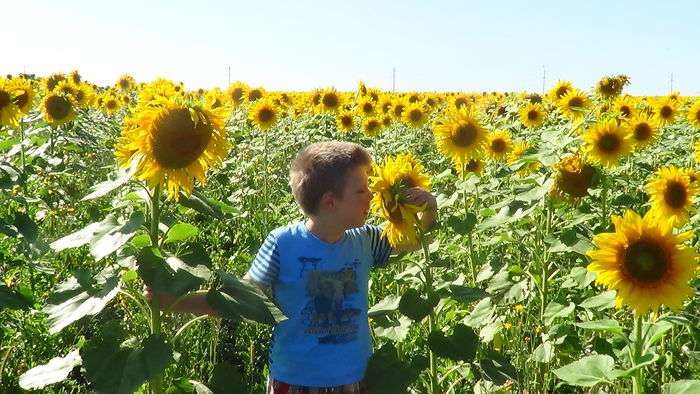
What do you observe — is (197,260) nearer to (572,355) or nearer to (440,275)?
(572,355)

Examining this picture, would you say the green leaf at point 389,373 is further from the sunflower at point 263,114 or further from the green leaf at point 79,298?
the sunflower at point 263,114

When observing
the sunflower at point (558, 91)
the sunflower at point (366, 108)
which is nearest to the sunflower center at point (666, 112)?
the sunflower at point (558, 91)

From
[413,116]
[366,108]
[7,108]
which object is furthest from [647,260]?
[366,108]

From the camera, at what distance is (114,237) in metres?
1.58

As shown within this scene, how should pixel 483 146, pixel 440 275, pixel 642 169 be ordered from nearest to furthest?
pixel 440 275
pixel 483 146
pixel 642 169

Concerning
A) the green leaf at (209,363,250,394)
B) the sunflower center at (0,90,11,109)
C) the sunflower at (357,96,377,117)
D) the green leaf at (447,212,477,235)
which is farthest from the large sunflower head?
the sunflower at (357,96,377,117)

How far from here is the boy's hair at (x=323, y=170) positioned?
2143mm

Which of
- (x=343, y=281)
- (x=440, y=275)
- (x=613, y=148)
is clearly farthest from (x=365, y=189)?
(x=613, y=148)

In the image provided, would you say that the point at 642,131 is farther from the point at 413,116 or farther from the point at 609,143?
the point at 413,116

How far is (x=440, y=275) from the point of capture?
3.57 meters

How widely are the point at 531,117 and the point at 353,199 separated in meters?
4.71

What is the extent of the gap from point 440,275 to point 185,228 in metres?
2.07

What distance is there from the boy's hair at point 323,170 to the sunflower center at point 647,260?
0.78 m

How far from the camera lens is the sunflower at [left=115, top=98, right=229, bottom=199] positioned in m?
1.82
